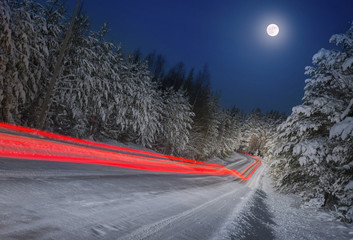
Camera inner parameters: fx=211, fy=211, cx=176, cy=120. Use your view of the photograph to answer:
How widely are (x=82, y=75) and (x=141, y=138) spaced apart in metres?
12.1

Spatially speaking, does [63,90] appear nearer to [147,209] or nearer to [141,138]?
[141,138]

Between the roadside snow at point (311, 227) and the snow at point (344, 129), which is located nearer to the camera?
the snow at point (344, 129)

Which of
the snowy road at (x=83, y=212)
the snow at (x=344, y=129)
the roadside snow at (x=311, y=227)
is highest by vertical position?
the snow at (x=344, y=129)

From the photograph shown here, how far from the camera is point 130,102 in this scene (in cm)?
2466

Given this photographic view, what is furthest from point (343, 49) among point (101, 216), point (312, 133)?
point (101, 216)

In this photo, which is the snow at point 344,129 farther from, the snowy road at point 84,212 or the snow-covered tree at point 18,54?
the snow-covered tree at point 18,54

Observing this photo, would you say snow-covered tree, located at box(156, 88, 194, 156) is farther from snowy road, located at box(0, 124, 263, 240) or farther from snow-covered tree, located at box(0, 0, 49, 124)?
snowy road, located at box(0, 124, 263, 240)

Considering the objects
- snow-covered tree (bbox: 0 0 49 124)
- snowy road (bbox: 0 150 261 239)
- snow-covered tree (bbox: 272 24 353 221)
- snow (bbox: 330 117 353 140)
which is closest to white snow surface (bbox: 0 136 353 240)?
snowy road (bbox: 0 150 261 239)

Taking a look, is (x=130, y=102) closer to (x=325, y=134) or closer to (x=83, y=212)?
(x=325, y=134)

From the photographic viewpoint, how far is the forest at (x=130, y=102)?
373 inches

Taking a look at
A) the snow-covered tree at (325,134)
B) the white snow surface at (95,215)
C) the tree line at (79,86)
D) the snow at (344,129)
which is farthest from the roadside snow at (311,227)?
the tree line at (79,86)

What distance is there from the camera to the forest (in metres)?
9.48

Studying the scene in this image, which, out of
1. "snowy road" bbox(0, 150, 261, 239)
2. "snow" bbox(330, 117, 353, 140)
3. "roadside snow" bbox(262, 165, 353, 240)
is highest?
"snow" bbox(330, 117, 353, 140)

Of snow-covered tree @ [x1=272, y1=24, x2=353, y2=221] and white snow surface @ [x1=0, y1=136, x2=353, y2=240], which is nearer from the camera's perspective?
white snow surface @ [x1=0, y1=136, x2=353, y2=240]
